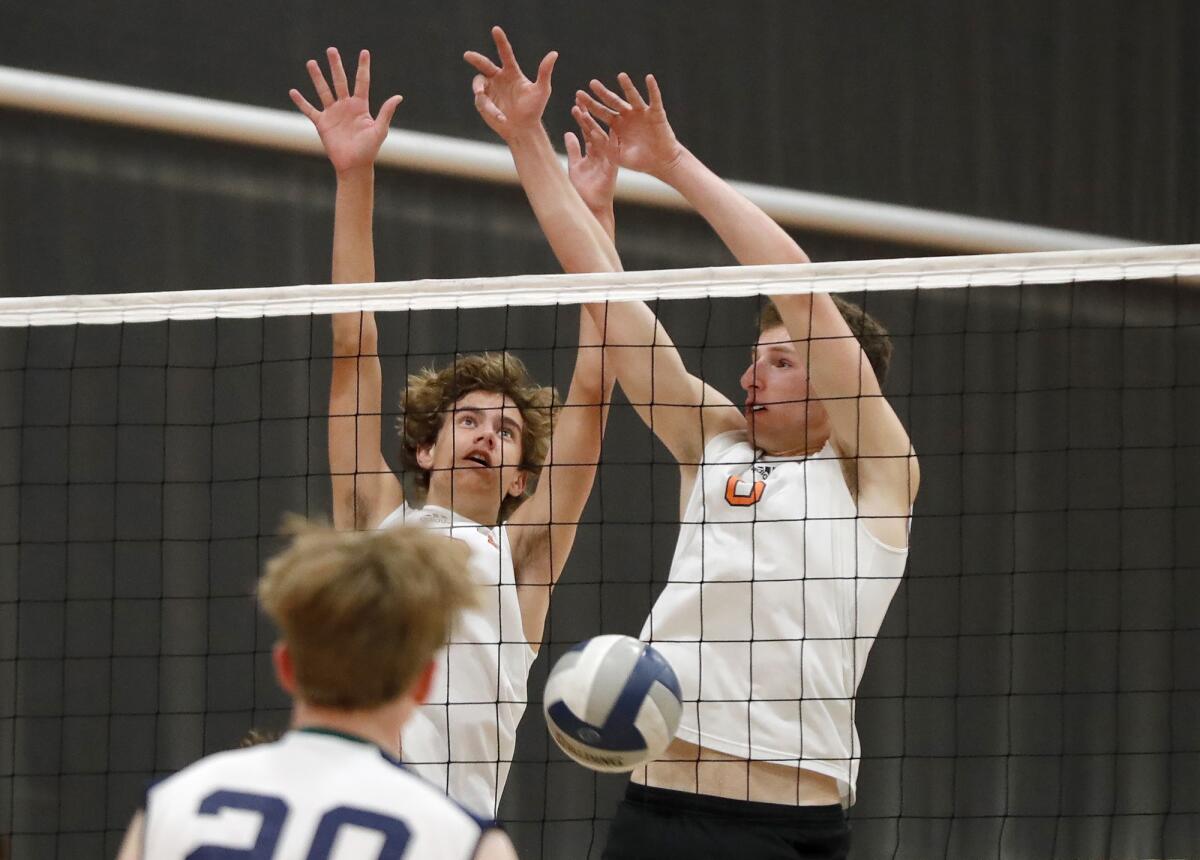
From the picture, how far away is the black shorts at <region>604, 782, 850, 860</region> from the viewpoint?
3215 millimetres

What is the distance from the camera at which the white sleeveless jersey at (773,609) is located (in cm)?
335

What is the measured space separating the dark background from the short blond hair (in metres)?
5.35

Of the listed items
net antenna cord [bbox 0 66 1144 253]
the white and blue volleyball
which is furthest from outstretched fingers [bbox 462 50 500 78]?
net antenna cord [bbox 0 66 1144 253]

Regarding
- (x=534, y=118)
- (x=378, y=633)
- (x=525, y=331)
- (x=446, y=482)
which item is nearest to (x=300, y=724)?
(x=378, y=633)

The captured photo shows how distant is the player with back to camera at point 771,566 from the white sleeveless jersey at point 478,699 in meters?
0.44

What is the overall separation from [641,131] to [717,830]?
1.84 m

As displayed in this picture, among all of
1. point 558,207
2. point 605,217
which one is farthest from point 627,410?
point 558,207

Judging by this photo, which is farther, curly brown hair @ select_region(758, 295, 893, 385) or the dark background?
the dark background

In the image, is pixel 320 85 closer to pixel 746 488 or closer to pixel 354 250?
pixel 354 250

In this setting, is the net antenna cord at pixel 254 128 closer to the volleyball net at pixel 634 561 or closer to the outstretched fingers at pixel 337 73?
the volleyball net at pixel 634 561

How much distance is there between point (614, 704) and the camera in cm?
298

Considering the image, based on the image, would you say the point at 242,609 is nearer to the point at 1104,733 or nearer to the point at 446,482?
the point at 446,482

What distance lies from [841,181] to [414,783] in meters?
6.20

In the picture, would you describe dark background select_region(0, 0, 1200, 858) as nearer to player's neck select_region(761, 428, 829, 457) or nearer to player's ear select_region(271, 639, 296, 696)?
player's neck select_region(761, 428, 829, 457)
